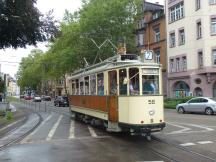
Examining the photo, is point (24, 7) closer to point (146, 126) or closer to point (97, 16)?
point (146, 126)

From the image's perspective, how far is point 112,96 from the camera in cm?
1717

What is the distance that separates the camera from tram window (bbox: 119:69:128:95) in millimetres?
16109

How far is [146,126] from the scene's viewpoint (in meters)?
15.2

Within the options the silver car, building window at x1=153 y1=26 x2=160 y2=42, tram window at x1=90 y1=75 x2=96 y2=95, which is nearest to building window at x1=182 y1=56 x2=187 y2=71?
building window at x1=153 y1=26 x2=160 y2=42

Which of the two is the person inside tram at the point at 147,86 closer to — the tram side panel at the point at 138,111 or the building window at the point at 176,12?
the tram side panel at the point at 138,111

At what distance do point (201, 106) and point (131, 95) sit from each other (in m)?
17.7

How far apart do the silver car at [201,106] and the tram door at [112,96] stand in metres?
15.4

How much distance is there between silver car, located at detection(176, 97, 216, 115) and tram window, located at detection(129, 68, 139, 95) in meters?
16.5

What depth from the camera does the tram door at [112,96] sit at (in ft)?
55.0

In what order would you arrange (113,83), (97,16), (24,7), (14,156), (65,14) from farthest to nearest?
(65,14) < (97,16) < (24,7) < (113,83) < (14,156)

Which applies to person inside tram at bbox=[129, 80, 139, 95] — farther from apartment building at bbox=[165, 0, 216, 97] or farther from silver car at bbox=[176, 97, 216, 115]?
apartment building at bbox=[165, 0, 216, 97]

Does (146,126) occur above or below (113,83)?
below

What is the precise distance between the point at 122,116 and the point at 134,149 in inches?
100

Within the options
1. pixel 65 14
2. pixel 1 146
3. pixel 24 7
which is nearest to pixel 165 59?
pixel 65 14
